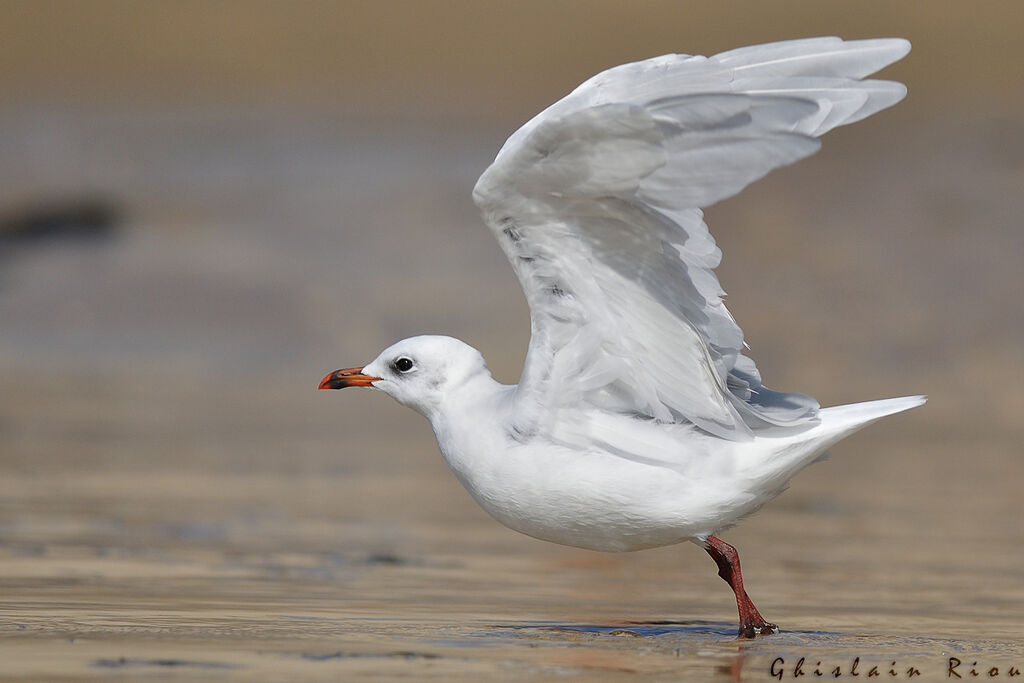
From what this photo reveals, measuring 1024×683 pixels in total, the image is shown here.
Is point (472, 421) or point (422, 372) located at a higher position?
point (422, 372)

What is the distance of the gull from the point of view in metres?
6.11

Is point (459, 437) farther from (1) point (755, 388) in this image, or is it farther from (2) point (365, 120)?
(2) point (365, 120)

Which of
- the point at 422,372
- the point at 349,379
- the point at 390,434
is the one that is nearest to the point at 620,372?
the point at 422,372

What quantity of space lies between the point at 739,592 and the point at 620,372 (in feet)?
3.20

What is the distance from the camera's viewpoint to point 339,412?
14508mm

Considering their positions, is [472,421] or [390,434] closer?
[472,421]

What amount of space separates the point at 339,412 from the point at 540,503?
25.9 ft

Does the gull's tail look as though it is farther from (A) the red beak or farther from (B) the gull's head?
(A) the red beak

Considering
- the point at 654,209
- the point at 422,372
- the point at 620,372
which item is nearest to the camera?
the point at 654,209

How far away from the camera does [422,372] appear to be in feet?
23.9

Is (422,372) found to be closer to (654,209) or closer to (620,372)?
(620,372)


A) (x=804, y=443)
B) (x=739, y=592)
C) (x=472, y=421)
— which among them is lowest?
(x=739, y=592)

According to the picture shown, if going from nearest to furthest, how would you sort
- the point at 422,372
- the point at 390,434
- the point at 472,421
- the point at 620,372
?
the point at 620,372 → the point at 472,421 → the point at 422,372 → the point at 390,434

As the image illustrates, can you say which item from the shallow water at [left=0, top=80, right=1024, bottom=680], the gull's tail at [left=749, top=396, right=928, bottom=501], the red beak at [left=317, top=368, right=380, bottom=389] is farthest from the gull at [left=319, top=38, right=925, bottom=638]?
the shallow water at [left=0, top=80, right=1024, bottom=680]
